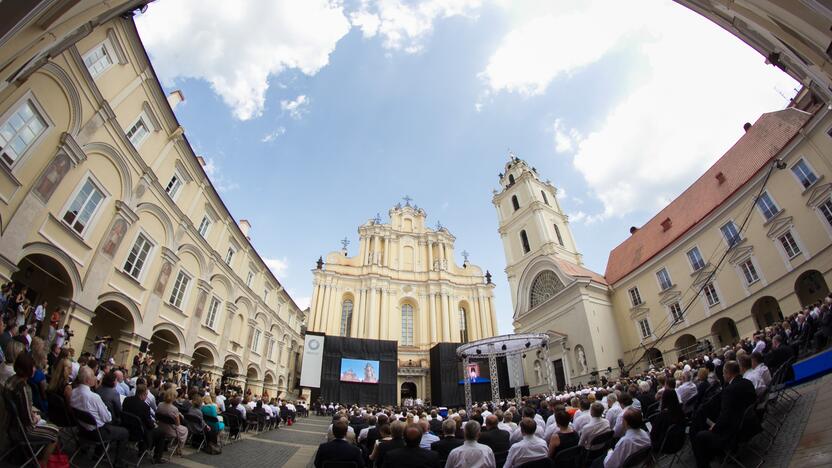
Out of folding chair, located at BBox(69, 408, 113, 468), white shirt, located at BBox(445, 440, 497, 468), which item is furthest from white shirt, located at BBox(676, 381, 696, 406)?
folding chair, located at BBox(69, 408, 113, 468)

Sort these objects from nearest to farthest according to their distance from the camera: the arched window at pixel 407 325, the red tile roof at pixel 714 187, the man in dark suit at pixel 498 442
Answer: the man in dark suit at pixel 498 442
the red tile roof at pixel 714 187
the arched window at pixel 407 325

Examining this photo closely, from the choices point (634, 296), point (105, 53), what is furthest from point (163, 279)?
point (634, 296)

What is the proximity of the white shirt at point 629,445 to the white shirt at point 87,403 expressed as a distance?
5.85 m

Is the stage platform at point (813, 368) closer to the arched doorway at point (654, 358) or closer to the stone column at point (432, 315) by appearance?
the arched doorway at point (654, 358)

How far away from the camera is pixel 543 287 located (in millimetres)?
25406

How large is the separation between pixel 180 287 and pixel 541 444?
16226 millimetres

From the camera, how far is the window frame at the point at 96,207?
31.2 ft

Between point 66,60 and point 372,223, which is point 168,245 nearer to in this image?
point 66,60

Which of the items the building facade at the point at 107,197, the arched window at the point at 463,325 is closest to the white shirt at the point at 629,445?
the building facade at the point at 107,197

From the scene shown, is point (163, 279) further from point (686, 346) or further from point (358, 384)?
point (686, 346)

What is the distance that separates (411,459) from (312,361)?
24259 millimetres

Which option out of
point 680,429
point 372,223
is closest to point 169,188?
point 680,429

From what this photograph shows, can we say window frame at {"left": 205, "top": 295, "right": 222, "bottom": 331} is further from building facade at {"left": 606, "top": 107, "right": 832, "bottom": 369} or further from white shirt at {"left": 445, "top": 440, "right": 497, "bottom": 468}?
building facade at {"left": 606, "top": 107, "right": 832, "bottom": 369}

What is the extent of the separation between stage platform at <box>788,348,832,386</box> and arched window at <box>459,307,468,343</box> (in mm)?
26929
